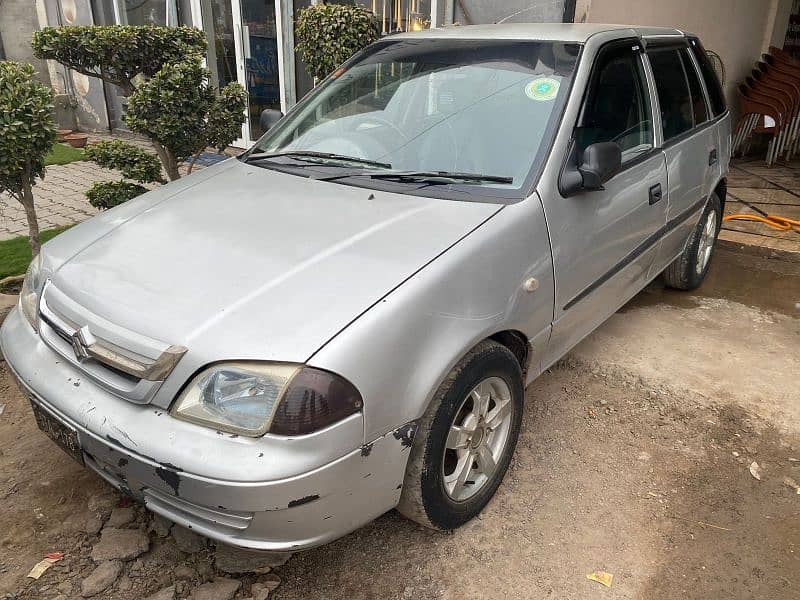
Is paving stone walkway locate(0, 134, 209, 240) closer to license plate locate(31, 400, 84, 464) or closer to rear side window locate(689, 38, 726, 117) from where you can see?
license plate locate(31, 400, 84, 464)

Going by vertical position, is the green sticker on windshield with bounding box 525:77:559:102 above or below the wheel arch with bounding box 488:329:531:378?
above

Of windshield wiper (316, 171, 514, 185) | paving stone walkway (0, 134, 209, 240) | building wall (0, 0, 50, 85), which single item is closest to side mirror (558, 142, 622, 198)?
windshield wiper (316, 171, 514, 185)

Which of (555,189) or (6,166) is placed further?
(6,166)

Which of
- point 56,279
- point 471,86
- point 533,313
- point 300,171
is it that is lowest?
point 533,313

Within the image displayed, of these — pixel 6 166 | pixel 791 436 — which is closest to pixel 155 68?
pixel 6 166

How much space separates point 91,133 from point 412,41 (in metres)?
8.71

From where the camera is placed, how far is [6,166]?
3701 mm

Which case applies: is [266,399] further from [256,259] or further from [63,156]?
[63,156]

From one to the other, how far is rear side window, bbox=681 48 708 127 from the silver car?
527mm

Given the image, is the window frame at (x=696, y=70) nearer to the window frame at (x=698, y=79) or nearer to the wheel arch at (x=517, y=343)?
the window frame at (x=698, y=79)

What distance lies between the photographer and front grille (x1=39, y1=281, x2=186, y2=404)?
6.12 ft

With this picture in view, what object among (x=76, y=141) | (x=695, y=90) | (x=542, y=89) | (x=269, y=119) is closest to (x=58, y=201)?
(x=76, y=141)

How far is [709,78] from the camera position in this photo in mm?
4223

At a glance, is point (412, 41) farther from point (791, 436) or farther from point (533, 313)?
point (791, 436)
